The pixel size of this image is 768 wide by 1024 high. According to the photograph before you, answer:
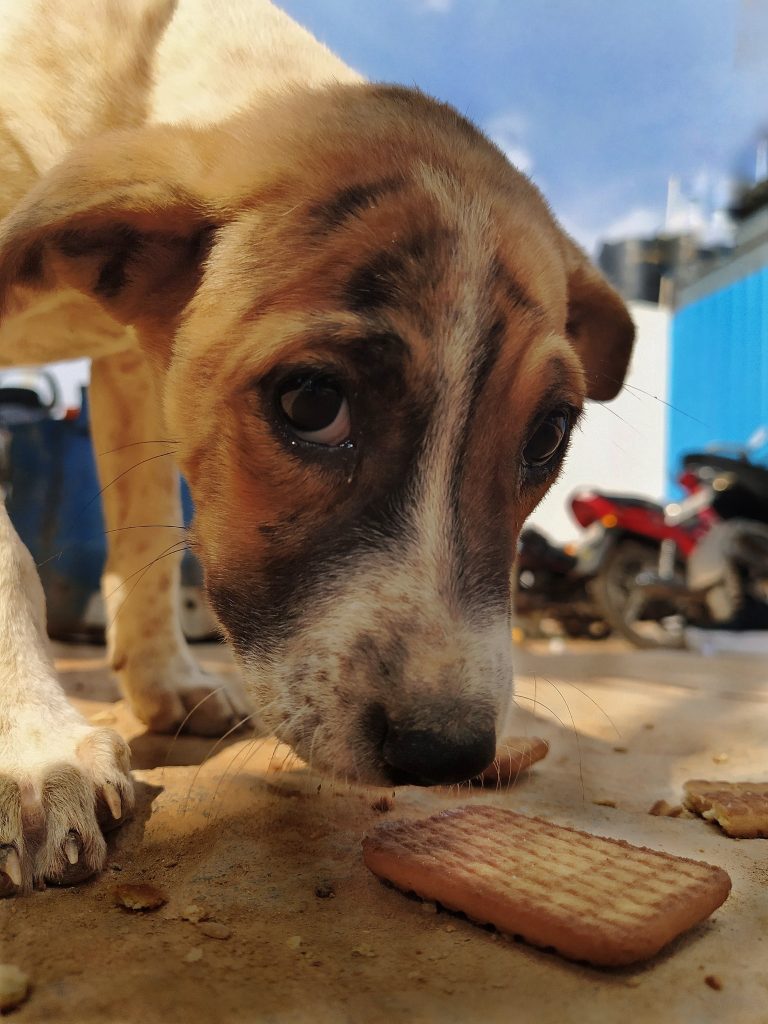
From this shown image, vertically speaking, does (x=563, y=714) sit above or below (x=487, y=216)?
below

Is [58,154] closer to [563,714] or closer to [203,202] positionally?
[203,202]

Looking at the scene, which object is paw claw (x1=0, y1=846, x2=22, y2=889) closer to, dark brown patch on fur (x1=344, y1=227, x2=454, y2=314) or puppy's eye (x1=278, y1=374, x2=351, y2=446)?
puppy's eye (x1=278, y1=374, x2=351, y2=446)

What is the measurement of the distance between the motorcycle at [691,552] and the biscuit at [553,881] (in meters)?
6.85

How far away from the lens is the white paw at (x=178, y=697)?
3.05 m

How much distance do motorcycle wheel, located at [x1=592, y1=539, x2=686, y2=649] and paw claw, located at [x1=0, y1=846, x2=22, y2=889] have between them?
776 cm

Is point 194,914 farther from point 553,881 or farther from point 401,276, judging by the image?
point 401,276

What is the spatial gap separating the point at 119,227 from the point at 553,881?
1.73 metres

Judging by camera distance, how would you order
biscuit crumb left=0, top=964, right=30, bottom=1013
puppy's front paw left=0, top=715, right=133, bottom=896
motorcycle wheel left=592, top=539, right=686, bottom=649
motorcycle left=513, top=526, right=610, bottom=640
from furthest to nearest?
motorcycle left=513, top=526, right=610, bottom=640, motorcycle wheel left=592, top=539, right=686, bottom=649, puppy's front paw left=0, top=715, right=133, bottom=896, biscuit crumb left=0, top=964, right=30, bottom=1013

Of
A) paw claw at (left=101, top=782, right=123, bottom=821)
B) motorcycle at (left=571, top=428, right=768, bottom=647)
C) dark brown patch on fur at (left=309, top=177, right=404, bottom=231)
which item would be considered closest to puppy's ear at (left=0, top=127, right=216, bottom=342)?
dark brown patch on fur at (left=309, top=177, right=404, bottom=231)

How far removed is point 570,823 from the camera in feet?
7.54

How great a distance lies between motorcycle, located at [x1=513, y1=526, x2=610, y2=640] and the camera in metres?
9.58

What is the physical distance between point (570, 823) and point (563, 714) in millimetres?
1399

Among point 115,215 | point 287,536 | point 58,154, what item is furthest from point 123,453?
point 287,536

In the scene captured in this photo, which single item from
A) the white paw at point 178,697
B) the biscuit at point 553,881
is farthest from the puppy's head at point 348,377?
the white paw at point 178,697
